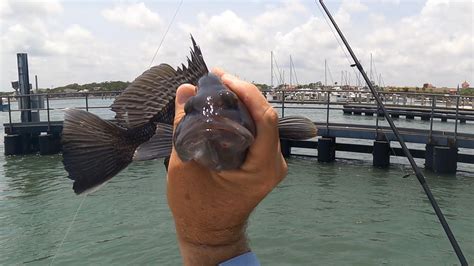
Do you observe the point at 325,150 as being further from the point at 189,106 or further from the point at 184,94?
the point at 189,106

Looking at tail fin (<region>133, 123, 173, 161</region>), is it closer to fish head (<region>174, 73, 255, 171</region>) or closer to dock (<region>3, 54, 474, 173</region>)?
fish head (<region>174, 73, 255, 171</region>)

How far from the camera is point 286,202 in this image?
9625mm

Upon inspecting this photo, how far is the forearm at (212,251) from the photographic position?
1.83m

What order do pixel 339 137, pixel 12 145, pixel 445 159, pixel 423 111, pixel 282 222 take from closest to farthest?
pixel 282 222 < pixel 445 159 < pixel 339 137 < pixel 12 145 < pixel 423 111

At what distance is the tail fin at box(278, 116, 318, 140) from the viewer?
5.91 feet

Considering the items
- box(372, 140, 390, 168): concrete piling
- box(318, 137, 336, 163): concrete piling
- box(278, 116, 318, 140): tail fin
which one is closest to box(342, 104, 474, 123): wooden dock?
box(318, 137, 336, 163): concrete piling

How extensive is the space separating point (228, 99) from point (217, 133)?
0.46 feet

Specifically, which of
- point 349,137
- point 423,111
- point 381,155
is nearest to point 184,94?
point 381,155

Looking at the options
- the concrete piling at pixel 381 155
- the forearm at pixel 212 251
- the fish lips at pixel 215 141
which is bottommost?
the concrete piling at pixel 381 155

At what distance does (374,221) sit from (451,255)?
175 cm

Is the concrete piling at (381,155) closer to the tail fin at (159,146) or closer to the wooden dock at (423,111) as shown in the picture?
the wooden dock at (423,111)

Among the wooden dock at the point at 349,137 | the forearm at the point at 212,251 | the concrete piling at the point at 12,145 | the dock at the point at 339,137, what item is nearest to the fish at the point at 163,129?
the forearm at the point at 212,251

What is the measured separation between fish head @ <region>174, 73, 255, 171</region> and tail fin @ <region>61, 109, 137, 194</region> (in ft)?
3.20

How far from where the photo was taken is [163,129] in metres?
1.93
